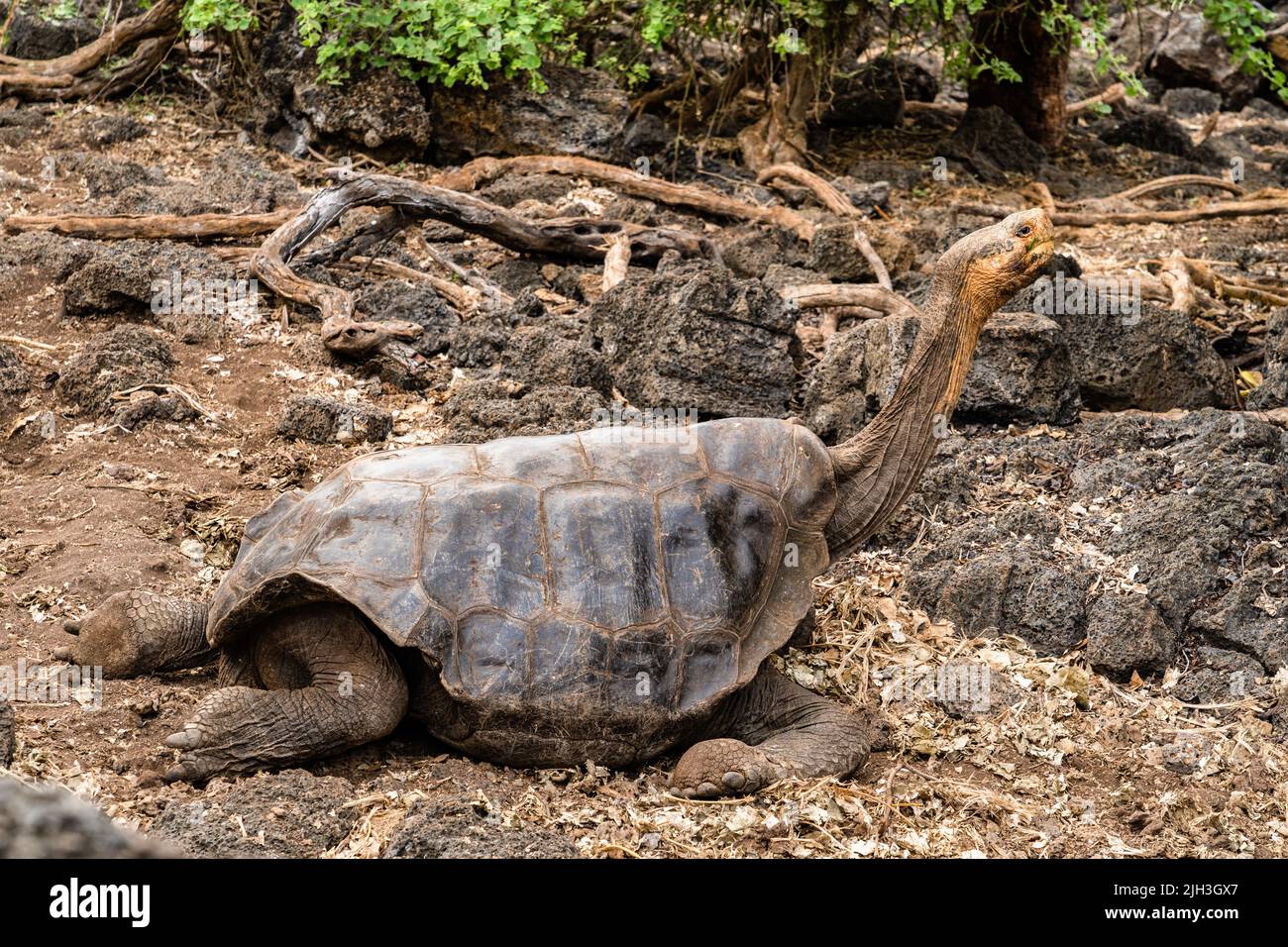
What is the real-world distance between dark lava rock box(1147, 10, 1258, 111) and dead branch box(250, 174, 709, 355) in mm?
10804

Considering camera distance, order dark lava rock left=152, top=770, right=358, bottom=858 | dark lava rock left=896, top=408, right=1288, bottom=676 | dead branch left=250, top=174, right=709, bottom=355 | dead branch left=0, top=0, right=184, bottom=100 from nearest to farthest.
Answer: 1. dark lava rock left=152, top=770, right=358, bottom=858
2. dark lava rock left=896, top=408, right=1288, bottom=676
3. dead branch left=250, top=174, right=709, bottom=355
4. dead branch left=0, top=0, right=184, bottom=100

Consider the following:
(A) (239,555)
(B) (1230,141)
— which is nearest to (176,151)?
(A) (239,555)

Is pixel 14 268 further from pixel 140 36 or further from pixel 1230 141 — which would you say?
pixel 1230 141

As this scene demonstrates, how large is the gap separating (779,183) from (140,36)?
197 inches

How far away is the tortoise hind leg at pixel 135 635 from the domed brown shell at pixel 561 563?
267mm

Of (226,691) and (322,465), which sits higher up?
(322,465)

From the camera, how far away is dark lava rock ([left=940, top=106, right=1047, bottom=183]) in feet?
37.8

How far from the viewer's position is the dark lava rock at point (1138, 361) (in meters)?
6.66

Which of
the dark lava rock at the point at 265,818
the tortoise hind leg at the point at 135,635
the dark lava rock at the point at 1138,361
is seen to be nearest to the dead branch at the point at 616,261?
the dark lava rock at the point at 1138,361

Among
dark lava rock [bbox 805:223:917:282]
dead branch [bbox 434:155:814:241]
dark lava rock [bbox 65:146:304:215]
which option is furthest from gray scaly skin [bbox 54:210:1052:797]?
dark lava rock [bbox 65:146:304:215]

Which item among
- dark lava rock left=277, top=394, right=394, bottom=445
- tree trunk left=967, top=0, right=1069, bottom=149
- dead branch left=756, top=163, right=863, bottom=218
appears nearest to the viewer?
dark lava rock left=277, top=394, right=394, bottom=445

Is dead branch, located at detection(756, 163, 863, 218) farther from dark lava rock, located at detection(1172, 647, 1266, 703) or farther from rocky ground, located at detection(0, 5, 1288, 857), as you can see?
dark lava rock, located at detection(1172, 647, 1266, 703)

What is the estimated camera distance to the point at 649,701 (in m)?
3.97

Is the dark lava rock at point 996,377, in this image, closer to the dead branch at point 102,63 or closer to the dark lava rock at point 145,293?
the dark lava rock at point 145,293
